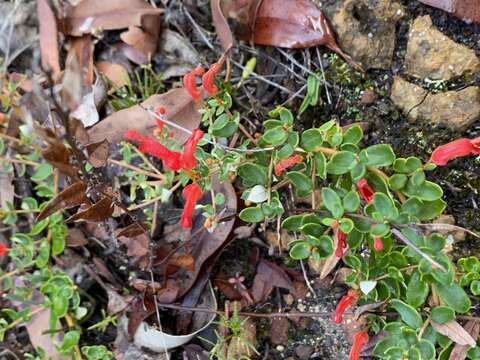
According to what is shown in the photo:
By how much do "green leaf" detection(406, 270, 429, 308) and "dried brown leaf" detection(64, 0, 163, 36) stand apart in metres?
1.62

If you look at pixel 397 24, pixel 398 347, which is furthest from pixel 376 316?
pixel 397 24

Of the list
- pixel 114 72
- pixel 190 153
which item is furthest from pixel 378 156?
pixel 114 72

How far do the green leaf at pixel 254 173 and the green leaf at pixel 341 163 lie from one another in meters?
0.24

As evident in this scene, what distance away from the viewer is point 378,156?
1.81m

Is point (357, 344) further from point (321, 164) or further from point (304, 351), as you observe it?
point (321, 164)

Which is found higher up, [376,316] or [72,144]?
[72,144]

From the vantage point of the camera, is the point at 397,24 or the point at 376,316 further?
the point at 397,24

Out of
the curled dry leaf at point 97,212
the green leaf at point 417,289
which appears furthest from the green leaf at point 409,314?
the curled dry leaf at point 97,212

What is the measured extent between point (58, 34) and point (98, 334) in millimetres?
1344

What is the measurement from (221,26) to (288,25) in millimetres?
279

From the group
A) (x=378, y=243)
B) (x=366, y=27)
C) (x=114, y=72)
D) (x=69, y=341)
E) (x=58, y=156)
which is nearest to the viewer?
(x=58, y=156)

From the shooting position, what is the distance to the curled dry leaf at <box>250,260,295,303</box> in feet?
8.00

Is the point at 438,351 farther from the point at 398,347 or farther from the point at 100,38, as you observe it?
the point at 100,38

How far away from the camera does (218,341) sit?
2.38 m
